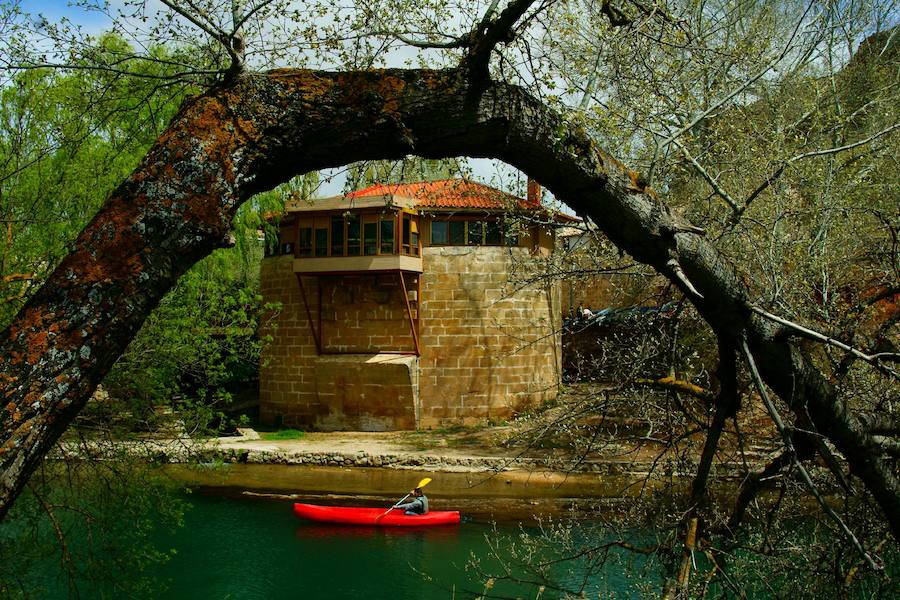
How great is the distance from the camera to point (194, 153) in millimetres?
1985

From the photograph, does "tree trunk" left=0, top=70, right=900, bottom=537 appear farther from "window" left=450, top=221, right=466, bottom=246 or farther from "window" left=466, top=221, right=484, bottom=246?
"window" left=450, top=221, right=466, bottom=246

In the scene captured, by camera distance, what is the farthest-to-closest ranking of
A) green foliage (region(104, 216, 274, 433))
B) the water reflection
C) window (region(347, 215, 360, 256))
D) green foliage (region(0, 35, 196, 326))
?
window (region(347, 215, 360, 256))
the water reflection
green foliage (region(104, 216, 274, 433))
green foliage (region(0, 35, 196, 326))

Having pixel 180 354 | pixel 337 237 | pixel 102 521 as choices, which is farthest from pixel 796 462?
pixel 337 237

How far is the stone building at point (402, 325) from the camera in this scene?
17359 mm

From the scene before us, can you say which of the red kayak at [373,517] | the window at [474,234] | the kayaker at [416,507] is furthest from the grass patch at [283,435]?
the kayaker at [416,507]

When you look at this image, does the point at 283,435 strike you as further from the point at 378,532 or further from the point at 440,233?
the point at 378,532

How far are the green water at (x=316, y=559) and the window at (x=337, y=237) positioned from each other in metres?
6.57

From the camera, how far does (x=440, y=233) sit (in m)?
18.0

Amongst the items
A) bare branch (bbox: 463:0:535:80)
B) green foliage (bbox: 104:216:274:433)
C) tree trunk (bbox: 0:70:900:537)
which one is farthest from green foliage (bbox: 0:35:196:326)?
bare branch (bbox: 463:0:535:80)

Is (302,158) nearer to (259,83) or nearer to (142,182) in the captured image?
(259,83)

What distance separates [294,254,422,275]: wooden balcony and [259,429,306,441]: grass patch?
3718mm

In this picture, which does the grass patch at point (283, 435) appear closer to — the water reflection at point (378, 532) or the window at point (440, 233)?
the window at point (440, 233)

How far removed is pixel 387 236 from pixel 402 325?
2.19 metres

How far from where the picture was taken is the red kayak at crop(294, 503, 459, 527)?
449 inches
